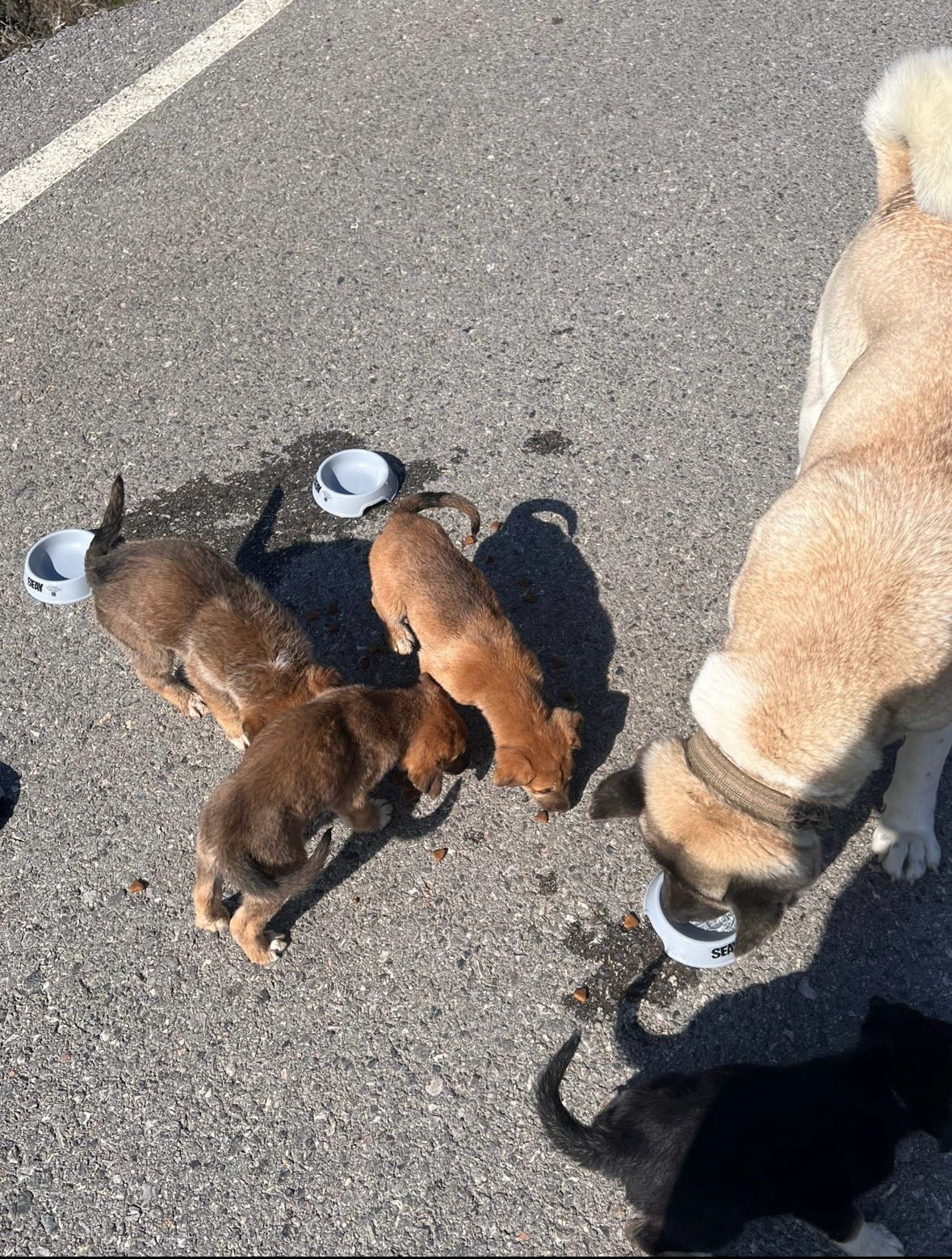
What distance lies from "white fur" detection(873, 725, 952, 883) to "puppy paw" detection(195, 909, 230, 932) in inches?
100

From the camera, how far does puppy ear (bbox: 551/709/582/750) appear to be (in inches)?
155

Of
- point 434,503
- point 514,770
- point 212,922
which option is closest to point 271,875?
point 212,922

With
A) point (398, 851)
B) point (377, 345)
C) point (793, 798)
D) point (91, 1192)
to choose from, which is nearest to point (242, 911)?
point (398, 851)

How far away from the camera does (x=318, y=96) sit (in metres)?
7.21

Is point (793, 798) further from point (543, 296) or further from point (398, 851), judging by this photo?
point (543, 296)

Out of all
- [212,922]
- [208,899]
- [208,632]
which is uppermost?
[208,632]

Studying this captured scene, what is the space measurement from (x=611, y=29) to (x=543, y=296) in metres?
2.98

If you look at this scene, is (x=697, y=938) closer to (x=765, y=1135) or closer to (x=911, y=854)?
(x=765, y=1135)

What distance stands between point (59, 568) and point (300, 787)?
84.6 inches

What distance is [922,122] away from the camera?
13.3 ft

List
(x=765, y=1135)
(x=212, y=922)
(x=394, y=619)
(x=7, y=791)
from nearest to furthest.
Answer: (x=765, y=1135)
(x=212, y=922)
(x=7, y=791)
(x=394, y=619)

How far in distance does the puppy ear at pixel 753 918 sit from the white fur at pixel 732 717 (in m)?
0.36

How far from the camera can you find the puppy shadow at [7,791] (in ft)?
13.8

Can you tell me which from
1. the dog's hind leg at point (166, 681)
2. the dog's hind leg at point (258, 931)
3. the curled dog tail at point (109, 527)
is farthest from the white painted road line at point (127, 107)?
the dog's hind leg at point (258, 931)
